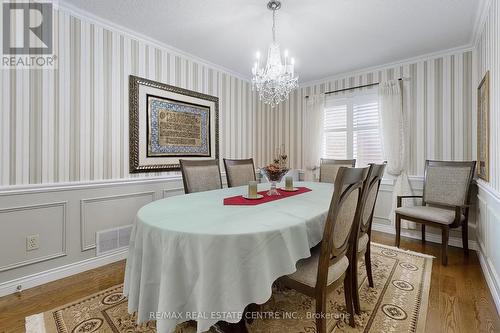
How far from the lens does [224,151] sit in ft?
12.7

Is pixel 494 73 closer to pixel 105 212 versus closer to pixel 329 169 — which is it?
pixel 329 169

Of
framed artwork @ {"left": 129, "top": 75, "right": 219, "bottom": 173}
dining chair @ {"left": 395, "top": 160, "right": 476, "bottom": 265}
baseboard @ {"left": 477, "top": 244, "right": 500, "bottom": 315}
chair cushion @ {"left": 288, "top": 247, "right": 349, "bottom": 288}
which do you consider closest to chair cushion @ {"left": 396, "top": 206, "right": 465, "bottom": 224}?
dining chair @ {"left": 395, "top": 160, "right": 476, "bottom": 265}

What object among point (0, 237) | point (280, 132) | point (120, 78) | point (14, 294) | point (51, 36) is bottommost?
point (14, 294)

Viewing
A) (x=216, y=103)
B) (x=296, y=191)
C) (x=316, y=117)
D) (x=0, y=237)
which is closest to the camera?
(x=0, y=237)

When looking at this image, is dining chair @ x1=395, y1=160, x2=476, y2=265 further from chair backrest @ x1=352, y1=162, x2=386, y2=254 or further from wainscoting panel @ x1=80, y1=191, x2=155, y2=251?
wainscoting panel @ x1=80, y1=191, x2=155, y2=251

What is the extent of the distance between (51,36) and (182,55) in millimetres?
1414

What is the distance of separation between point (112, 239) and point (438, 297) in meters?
3.02

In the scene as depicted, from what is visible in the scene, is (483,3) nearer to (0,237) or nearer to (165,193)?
(165,193)

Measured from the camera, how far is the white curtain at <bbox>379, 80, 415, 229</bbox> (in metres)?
3.38

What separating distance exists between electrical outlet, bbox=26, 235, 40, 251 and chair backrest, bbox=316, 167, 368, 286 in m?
2.36

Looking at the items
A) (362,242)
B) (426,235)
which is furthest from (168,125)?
(426,235)

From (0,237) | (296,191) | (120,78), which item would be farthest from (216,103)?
(0,237)

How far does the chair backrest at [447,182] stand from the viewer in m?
2.72

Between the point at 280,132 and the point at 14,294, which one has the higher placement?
the point at 280,132
